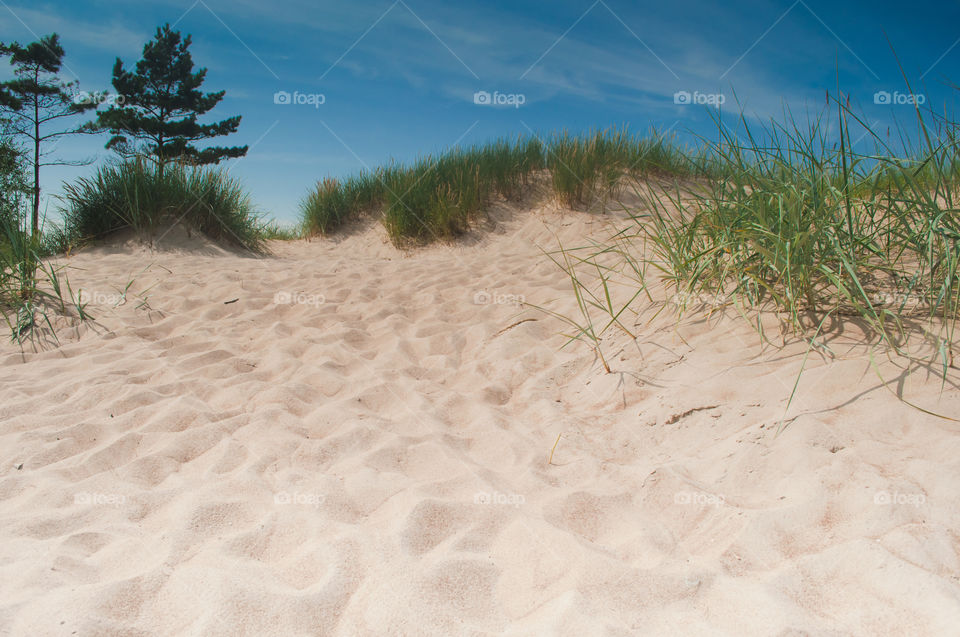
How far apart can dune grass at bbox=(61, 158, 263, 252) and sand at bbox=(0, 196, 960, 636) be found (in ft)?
12.4

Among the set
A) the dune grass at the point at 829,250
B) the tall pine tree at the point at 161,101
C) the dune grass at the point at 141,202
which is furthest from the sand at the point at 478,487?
the tall pine tree at the point at 161,101

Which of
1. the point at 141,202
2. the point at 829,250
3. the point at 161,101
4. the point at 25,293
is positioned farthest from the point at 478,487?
the point at 161,101

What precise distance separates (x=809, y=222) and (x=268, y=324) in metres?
3.64

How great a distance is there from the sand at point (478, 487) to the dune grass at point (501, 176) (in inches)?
168

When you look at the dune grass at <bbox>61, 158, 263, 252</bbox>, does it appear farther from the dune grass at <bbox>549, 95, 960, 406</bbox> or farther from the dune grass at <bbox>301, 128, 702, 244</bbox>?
the dune grass at <bbox>549, 95, 960, 406</bbox>

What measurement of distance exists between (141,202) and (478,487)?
697 cm

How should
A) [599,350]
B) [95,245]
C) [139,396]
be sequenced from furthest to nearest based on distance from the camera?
[95,245]
[599,350]
[139,396]

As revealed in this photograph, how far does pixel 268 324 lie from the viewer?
14.3ft

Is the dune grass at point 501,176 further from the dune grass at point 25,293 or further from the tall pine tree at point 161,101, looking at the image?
the tall pine tree at point 161,101

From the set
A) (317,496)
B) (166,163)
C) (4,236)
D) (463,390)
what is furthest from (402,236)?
(317,496)

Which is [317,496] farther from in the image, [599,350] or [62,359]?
[62,359]

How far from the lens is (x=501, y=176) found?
8570 mm

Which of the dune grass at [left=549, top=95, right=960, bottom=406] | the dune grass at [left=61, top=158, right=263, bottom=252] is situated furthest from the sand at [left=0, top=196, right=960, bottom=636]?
the dune grass at [left=61, top=158, right=263, bottom=252]

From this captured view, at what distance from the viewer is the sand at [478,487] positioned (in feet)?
4.63
